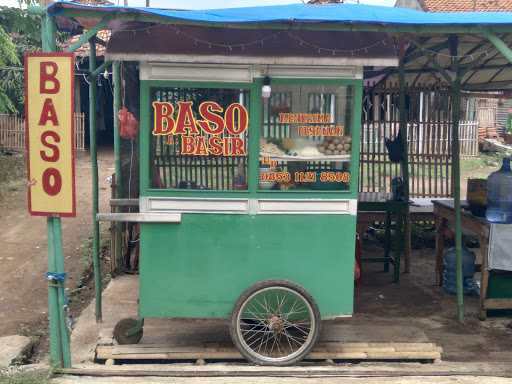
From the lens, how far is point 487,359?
4.99 m

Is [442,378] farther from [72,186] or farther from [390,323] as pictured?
[72,186]

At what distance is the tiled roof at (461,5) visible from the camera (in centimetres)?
2144

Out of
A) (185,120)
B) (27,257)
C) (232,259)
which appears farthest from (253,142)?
(27,257)

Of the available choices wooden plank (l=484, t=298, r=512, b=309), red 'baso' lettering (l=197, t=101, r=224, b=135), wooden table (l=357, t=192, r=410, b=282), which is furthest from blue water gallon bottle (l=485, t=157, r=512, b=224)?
red 'baso' lettering (l=197, t=101, r=224, b=135)

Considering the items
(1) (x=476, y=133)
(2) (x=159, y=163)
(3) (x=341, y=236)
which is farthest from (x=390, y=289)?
(1) (x=476, y=133)

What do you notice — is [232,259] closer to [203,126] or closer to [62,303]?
[203,126]

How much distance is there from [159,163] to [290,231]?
1111 millimetres

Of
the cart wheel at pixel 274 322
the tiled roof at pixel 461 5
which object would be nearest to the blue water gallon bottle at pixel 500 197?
the cart wheel at pixel 274 322

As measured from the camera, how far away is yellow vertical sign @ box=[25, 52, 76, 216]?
4.07m

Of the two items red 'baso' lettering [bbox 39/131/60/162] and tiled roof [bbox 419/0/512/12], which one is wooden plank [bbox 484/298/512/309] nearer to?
red 'baso' lettering [bbox 39/131/60/162]

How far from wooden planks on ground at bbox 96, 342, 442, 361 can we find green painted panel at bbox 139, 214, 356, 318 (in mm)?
320

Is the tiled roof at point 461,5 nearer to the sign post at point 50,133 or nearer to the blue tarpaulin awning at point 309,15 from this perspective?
the blue tarpaulin awning at point 309,15

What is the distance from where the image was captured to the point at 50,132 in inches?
163

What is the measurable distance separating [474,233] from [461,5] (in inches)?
728
